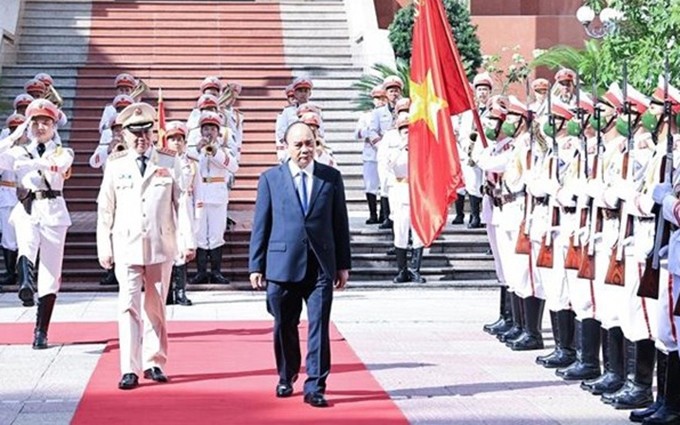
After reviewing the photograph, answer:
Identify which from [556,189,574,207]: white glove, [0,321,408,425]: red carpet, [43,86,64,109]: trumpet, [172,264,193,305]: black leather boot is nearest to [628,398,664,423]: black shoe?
[0,321,408,425]: red carpet

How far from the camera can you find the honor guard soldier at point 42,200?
14.0m

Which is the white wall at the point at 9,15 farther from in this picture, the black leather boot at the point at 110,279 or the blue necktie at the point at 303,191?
the blue necktie at the point at 303,191

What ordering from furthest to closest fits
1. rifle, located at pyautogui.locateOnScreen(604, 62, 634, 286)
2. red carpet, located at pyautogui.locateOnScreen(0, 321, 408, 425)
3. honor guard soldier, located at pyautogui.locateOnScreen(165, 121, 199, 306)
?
honor guard soldier, located at pyautogui.locateOnScreen(165, 121, 199, 306) → rifle, located at pyautogui.locateOnScreen(604, 62, 634, 286) → red carpet, located at pyautogui.locateOnScreen(0, 321, 408, 425)

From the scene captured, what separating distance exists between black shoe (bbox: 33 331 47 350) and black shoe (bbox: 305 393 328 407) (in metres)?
3.73

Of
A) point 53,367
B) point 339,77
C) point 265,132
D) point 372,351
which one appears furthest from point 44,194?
point 339,77

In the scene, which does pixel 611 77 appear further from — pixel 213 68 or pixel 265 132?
pixel 213 68

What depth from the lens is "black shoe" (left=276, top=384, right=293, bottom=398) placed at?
11477 millimetres

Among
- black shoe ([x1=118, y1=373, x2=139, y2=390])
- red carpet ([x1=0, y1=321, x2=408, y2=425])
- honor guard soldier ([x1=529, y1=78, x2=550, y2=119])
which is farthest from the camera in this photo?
honor guard soldier ([x1=529, y1=78, x2=550, y2=119])

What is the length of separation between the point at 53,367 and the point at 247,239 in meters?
8.56

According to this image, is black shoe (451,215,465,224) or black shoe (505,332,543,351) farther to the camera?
black shoe (451,215,465,224)

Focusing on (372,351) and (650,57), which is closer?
(372,351)

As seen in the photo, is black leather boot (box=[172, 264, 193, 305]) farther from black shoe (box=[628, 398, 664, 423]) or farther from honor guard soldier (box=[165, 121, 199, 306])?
black shoe (box=[628, 398, 664, 423])

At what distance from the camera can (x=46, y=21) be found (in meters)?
31.5

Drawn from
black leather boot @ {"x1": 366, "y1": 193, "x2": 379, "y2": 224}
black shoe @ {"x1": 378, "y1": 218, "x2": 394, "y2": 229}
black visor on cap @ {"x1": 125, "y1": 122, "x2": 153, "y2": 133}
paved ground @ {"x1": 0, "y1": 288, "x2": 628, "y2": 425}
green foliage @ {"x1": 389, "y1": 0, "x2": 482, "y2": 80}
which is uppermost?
green foliage @ {"x1": 389, "y1": 0, "x2": 482, "y2": 80}
